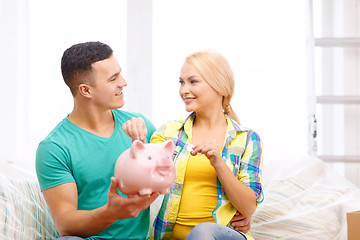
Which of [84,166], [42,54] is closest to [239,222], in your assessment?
[84,166]

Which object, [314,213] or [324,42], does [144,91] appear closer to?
[324,42]

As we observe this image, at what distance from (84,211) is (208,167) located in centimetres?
40

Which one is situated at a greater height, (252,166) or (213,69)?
(213,69)

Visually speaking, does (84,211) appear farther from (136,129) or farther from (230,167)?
(230,167)

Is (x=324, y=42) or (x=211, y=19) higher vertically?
(x=211, y=19)

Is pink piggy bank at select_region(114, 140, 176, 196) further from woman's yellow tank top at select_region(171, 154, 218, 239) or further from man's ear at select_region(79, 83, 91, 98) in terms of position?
man's ear at select_region(79, 83, 91, 98)

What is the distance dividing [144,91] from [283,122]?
32.2 inches

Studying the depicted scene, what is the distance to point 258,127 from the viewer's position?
264cm

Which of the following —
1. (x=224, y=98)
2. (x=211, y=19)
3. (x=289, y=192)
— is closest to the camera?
(x=224, y=98)

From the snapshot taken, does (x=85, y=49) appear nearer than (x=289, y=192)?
Yes

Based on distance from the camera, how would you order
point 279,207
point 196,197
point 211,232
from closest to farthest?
point 211,232 < point 196,197 < point 279,207

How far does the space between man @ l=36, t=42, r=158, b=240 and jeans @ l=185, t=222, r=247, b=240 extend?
0.86 feet

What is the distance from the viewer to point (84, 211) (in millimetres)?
1359

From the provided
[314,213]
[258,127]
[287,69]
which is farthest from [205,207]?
[287,69]
